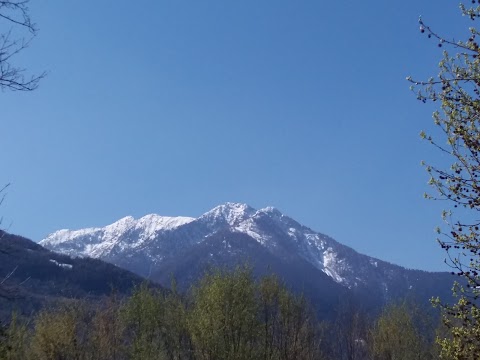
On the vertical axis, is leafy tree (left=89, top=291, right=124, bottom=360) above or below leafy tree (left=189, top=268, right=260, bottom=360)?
below

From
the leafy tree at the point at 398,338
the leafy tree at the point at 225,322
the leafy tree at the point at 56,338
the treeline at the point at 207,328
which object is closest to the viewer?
the leafy tree at the point at 225,322

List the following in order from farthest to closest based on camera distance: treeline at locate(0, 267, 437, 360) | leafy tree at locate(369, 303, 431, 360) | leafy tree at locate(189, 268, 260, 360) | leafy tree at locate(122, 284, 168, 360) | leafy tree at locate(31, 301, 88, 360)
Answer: leafy tree at locate(369, 303, 431, 360)
leafy tree at locate(122, 284, 168, 360)
leafy tree at locate(31, 301, 88, 360)
treeline at locate(0, 267, 437, 360)
leafy tree at locate(189, 268, 260, 360)

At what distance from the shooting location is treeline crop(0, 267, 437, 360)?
125 ft

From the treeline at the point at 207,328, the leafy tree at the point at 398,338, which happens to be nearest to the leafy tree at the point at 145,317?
the treeline at the point at 207,328

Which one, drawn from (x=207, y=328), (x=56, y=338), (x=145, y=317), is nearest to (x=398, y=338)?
(x=145, y=317)

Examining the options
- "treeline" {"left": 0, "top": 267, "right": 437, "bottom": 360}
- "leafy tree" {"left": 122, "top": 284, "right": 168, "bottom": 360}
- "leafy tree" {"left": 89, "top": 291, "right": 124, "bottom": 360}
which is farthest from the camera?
"leafy tree" {"left": 89, "top": 291, "right": 124, "bottom": 360}

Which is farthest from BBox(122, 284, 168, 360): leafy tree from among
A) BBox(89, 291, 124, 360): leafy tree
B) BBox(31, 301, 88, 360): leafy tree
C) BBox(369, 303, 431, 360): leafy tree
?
BBox(369, 303, 431, 360): leafy tree

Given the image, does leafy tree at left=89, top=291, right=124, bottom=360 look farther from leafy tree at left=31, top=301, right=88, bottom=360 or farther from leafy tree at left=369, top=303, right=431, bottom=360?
leafy tree at left=369, top=303, right=431, bottom=360

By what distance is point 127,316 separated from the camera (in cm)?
4644

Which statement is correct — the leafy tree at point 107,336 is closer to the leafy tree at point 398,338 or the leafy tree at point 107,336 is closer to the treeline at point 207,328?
the treeline at point 207,328

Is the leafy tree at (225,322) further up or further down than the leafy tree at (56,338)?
further up

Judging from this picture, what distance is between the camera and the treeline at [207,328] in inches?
1496

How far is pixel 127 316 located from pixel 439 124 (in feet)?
131

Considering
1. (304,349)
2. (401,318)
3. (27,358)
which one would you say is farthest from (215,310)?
(401,318)
